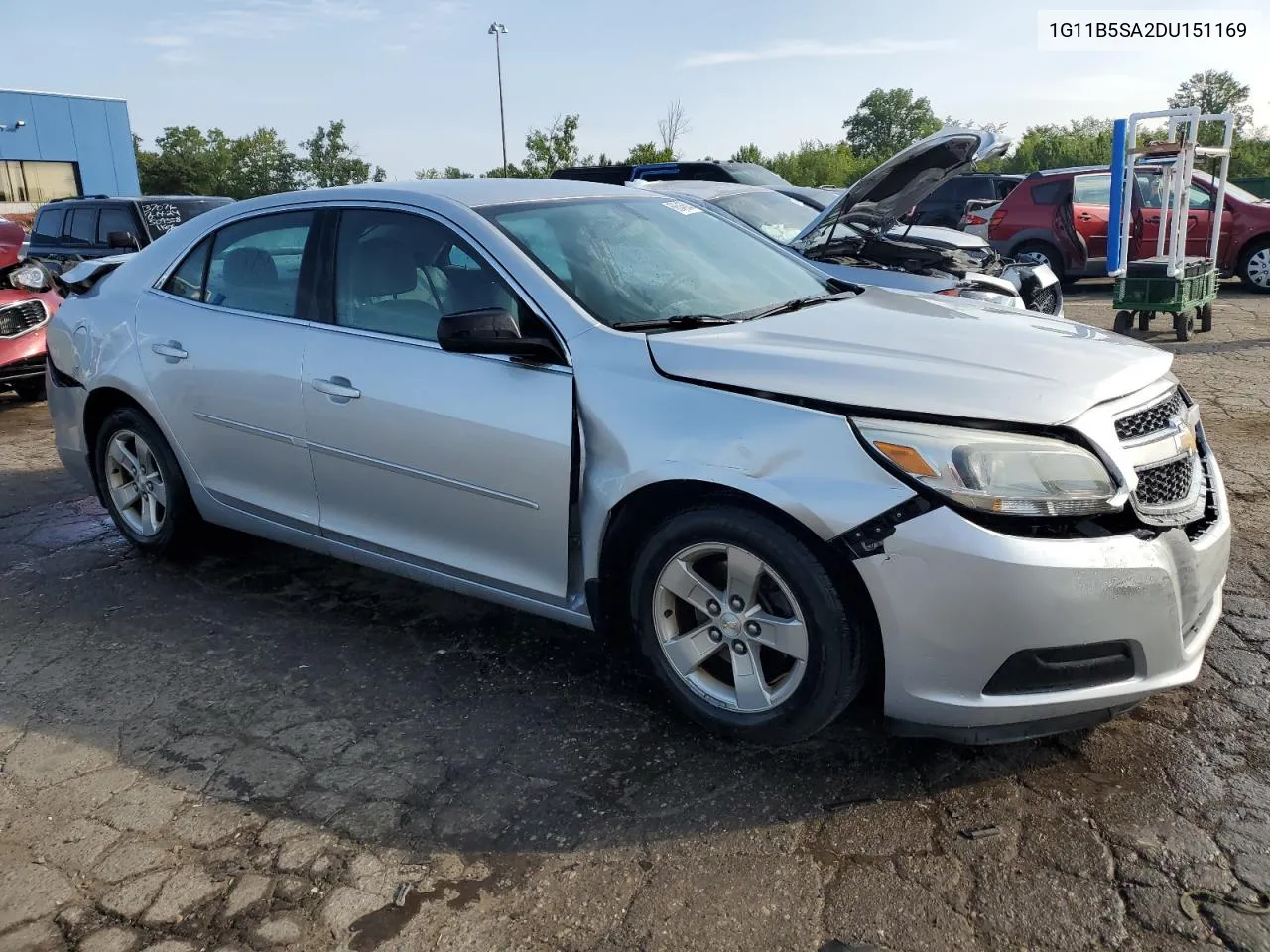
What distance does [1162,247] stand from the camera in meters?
10.7

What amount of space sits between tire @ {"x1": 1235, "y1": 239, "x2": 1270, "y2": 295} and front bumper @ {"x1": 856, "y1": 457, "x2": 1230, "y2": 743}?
511 inches

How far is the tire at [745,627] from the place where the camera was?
270 centimetres

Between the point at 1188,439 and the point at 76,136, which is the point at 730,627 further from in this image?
the point at 76,136

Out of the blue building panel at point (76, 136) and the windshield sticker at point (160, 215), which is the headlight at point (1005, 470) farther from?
the blue building panel at point (76, 136)

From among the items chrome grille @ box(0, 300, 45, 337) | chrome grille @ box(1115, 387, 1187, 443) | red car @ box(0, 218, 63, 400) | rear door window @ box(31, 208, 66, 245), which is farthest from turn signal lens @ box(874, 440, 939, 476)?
rear door window @ box(31, 208, 66, 245)

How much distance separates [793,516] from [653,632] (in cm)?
63

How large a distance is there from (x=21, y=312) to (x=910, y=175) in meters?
6.69

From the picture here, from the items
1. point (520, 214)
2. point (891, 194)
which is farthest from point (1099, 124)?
point (520, 214)

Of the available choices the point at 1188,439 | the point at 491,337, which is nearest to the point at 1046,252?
the point at 1188,439

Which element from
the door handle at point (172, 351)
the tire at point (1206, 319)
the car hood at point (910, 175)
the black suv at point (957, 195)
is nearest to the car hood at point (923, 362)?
the door handle at point (172, 351)

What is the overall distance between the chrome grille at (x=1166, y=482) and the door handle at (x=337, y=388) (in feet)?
7.92

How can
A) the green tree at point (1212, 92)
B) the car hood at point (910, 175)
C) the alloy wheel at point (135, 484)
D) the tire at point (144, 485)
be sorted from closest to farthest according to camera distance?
the tire at point (144, 485), the alloy wheel at point (135, 484), the car hood at point (910, 175), the green tree at point (1212, 92)

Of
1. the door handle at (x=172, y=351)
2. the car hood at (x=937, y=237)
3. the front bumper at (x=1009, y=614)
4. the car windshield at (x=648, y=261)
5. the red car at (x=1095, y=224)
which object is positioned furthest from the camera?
the red car at (x=1095, y=224)

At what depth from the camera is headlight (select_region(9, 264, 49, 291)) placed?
799cm
